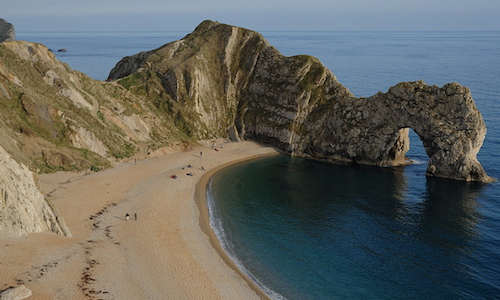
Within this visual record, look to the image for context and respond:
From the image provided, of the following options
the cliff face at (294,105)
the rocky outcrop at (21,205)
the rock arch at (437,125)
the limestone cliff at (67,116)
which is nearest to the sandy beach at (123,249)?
the rocky outcrop at (21,205)

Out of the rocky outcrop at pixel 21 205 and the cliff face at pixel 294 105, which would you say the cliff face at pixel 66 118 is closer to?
the rocky outcrop at pixel 21 205

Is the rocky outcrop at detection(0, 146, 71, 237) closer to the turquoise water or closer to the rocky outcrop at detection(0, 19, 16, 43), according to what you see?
the turquoise water

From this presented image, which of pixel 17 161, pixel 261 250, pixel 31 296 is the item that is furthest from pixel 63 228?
→ pixel 261 250

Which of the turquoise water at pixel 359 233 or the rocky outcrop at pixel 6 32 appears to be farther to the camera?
the rocky outcrop at pixel 6 32

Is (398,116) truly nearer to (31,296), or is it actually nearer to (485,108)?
(485,108)

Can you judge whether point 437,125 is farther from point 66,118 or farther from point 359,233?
point 66,118

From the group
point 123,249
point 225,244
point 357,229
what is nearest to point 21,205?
point 123,249

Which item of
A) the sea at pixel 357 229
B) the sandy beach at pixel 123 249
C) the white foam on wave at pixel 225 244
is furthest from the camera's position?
the sea at pixel 357 229
